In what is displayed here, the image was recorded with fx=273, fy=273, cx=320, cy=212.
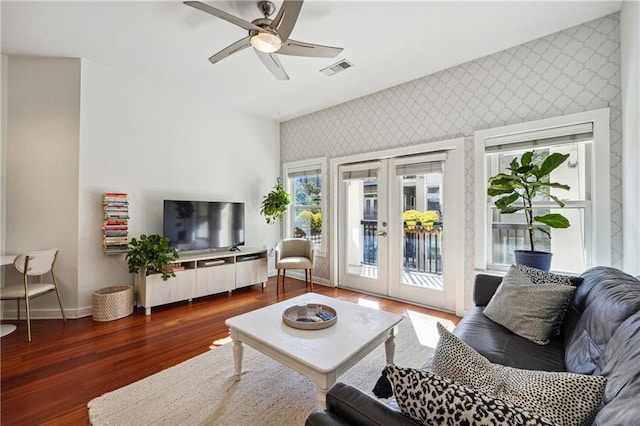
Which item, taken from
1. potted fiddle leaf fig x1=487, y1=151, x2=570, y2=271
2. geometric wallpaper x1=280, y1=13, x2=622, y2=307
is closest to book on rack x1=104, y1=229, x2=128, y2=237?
geometric wallpaper x1=280, y1=13, x2=622, y2=307

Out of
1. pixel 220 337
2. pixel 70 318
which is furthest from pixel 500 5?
pixel 70 318

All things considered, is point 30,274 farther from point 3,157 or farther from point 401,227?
point 401,227

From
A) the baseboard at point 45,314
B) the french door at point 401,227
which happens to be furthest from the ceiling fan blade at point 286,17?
the baseboard at point 45,314

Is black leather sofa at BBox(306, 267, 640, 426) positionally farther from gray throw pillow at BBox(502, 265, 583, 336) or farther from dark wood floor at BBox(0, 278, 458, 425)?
dark wood floor at BBox(0, 278, 458, 425)

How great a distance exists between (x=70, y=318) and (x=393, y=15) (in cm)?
459

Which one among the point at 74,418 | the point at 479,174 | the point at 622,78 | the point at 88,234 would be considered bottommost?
the point at 74,418

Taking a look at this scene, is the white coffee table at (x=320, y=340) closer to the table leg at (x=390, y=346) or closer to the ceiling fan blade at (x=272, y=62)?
the table leg at (x=390, y=346)

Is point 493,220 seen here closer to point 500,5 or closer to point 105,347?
point 500,5

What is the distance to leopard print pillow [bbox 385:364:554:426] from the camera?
594 mm

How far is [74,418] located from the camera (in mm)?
1634

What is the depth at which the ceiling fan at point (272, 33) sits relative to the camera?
1.84 meters

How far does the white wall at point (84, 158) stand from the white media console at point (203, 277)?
0.52m

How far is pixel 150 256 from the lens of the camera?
3.21m

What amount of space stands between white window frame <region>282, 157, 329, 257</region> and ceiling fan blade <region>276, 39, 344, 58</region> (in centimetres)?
227
